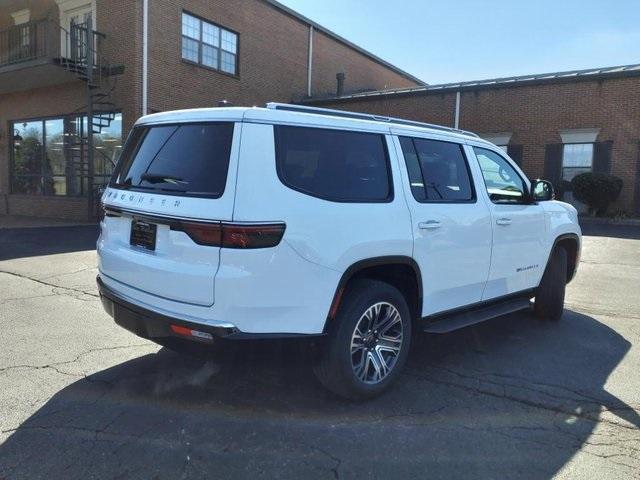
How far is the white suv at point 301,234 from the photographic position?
3.16 meters

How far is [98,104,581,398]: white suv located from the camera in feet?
10.4

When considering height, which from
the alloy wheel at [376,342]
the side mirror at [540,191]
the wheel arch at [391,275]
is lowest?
the alloy wheel at [376,342]

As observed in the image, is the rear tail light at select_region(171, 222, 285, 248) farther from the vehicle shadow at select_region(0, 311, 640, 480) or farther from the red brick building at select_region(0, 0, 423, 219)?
the red brick building at select_region(0, 0, 423, 219)

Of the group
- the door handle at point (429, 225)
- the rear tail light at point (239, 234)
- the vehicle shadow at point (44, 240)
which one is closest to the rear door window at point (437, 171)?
the door handle at point (429, 225)

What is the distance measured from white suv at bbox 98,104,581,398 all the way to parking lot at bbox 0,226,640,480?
282 mm

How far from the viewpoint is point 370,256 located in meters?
3.59

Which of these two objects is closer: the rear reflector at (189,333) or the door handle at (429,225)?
the rear reflector at (189,333)

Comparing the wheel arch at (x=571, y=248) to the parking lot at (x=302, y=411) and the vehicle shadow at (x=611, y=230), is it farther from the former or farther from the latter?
the vehicle shadow at (x=611, y=230)

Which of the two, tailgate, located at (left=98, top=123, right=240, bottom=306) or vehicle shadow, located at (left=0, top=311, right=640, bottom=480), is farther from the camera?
tailgate, located at (left=98, top=123, right=240, bottom=306)

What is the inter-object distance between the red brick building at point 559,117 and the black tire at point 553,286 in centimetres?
1250

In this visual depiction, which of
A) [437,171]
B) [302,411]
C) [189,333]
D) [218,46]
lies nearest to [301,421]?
[302,411]

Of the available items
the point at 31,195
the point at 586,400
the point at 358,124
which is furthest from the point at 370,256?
the point at 31,195

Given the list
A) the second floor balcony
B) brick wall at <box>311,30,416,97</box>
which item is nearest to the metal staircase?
the second floor balcony

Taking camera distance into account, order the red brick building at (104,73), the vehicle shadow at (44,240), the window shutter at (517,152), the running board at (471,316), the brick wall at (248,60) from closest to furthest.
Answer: the running board at (471,316), the vehicle shadow at (44,240), the red brick building at (104,73), the brick wall at (248,60), the window shutter at (517,152)
